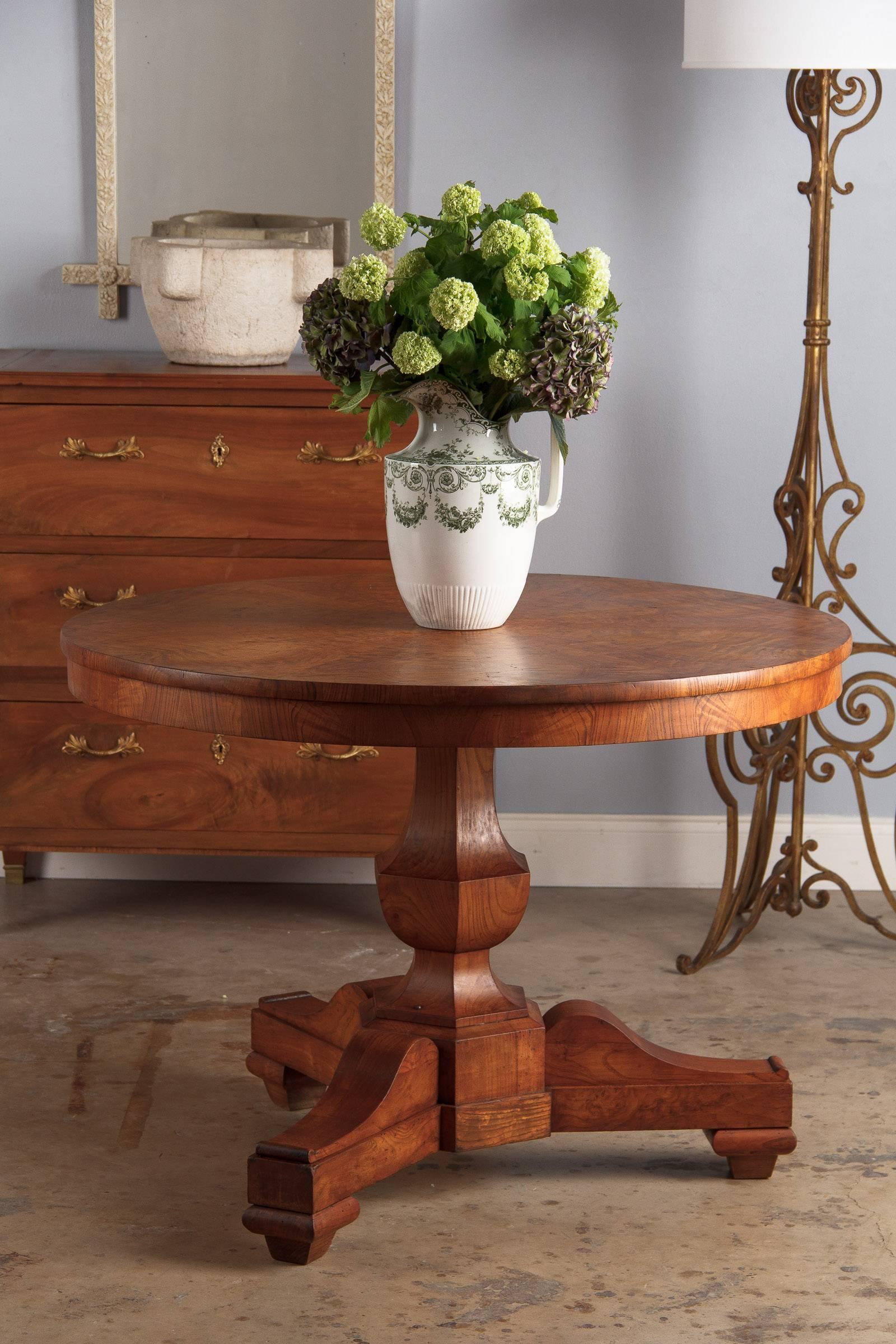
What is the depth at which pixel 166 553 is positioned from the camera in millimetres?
3309

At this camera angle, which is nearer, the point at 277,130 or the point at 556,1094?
the point at 556,1094

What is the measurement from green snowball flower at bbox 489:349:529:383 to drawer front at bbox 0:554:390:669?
1216 millimetres

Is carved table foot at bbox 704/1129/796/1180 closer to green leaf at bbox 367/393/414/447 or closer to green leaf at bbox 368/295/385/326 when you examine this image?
green leaf at bbox 367/393/414/447

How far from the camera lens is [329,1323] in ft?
6.56

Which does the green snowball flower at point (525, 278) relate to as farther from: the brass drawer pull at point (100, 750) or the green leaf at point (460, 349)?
the brass drawer pull at point (100, 750)

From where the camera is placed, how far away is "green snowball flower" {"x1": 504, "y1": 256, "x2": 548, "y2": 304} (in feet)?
6.83

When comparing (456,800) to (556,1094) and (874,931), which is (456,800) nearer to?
(556,1094)

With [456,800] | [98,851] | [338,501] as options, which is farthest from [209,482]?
[456,800]

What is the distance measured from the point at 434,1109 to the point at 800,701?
77 centimetres

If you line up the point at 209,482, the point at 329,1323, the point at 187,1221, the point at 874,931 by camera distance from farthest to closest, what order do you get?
the point at 874,931 → the point at 209,482 → the point at 187,1221 → the point at 329,1323

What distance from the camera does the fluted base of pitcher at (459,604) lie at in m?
2.19

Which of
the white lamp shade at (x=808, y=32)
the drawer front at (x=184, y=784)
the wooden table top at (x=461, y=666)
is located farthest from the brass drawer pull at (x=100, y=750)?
the white lamp shade at (x=808, y=32)

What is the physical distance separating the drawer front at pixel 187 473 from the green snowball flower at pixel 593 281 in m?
1.12

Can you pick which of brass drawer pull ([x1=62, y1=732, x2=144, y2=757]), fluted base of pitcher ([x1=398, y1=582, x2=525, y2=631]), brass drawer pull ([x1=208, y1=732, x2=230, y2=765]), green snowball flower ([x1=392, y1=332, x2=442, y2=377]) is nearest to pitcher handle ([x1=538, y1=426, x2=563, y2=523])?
fluted base of pitcher ([x1=398, y1=582, x2=525, y2=631])
